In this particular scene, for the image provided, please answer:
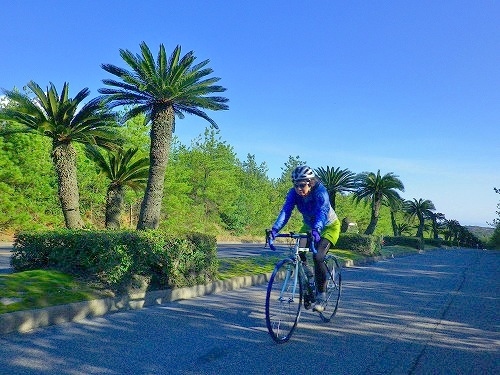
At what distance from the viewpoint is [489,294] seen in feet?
35.8

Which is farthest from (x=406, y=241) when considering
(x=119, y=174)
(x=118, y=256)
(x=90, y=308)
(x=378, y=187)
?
(x=90, y=308)

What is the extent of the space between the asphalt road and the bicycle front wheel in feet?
0.60

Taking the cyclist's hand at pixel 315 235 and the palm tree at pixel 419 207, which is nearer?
the cyclist's hand at pixel 315 235

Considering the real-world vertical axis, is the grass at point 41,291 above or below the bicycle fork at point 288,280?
below

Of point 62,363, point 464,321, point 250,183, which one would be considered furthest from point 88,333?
point 250,183

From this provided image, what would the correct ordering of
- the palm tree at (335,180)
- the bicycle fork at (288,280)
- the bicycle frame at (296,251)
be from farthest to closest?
the palm tree at (335,180) → the bicycle frame at (296,251) → the bicycle fork at (288,280)

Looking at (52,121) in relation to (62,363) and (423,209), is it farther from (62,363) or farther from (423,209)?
(423,209)

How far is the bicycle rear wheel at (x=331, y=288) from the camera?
666 cm

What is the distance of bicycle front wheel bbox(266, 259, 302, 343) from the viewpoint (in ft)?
17.5

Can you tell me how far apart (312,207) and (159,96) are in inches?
539

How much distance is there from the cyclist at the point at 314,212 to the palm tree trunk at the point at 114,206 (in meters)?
19.2

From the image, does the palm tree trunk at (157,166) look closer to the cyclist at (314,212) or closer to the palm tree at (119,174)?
the palm tree at (119,174)

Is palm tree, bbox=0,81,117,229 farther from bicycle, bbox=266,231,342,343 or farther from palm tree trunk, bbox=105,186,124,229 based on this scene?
bicycle, bbox=266,231,342,343

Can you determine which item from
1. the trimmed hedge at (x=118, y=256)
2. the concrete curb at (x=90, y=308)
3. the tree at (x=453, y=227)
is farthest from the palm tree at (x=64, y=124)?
the tree at (x=453, y=227)
